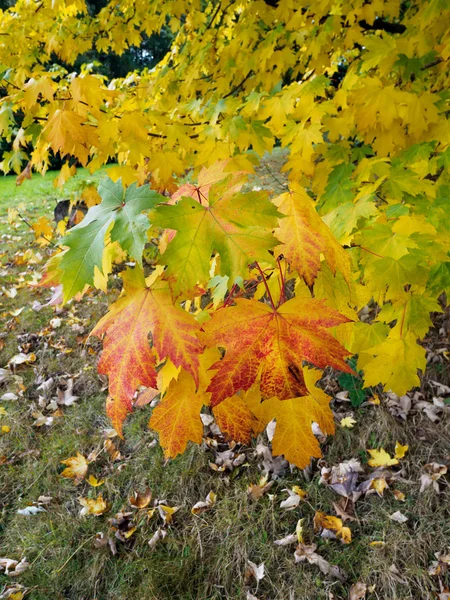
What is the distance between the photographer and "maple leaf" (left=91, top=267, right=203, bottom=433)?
90 centimetres

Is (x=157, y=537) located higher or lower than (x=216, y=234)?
lower

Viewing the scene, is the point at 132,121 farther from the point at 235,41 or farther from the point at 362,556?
→ the point at 362,556

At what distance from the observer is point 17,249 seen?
569cm

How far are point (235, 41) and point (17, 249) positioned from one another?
4367 mm

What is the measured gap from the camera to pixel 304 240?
3.14 feet

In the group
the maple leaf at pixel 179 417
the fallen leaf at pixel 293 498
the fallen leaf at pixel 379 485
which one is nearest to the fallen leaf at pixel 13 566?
the fallen leaf at pixel 293 498

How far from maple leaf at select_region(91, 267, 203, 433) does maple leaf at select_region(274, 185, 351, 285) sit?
11.2 inches

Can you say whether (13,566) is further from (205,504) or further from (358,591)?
(358,591)

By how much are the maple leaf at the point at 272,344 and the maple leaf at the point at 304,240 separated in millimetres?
88

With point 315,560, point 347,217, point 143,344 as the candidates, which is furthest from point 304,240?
point 315,560

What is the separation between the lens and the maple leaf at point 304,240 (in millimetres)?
934

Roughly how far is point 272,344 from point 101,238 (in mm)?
461

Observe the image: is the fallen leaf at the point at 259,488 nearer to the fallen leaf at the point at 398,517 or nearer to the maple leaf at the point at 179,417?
the fallen leaf at the point at 398,517

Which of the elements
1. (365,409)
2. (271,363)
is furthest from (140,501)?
(271,363)
